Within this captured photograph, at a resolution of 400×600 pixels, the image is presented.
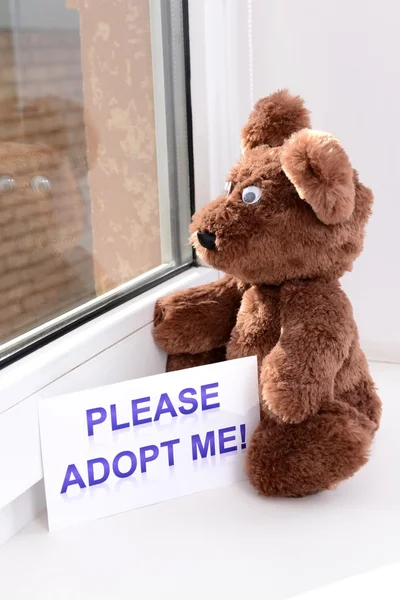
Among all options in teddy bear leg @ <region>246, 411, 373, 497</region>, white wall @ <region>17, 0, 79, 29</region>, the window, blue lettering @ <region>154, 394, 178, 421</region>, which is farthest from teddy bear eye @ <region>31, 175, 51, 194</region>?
teddy bear leg @ <region>246, 411, 373, 497</region>

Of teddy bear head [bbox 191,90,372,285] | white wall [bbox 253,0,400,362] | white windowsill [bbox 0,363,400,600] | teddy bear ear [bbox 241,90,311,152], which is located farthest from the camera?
white wall [bbox 253,0,400,362]

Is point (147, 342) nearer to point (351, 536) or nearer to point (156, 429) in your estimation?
point (156, 429)

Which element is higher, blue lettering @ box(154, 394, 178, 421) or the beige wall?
the beige wall

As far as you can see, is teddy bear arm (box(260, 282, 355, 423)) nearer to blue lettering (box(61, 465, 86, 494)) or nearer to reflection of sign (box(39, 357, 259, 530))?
reflection of sign (box(39, 357, 259, 530))

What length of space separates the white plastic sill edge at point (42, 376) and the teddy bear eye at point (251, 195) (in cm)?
21

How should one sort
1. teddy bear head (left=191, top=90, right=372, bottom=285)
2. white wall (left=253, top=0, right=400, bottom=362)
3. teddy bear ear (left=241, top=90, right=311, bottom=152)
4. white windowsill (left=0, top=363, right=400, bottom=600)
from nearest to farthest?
white windowsill (left=0, top=363, right=400, bottom=600), teddy bear head (left=191, top=90, right=372, bottom=285), teddy bear ear (left=241, top=90, right=311, bottom=152), white wall (left=253, top=0, right=400, bottom=362)

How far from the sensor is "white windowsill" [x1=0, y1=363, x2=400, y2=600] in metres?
0.74

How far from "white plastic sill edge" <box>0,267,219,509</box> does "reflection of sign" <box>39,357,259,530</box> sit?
0.06 ft

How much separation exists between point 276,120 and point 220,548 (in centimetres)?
50

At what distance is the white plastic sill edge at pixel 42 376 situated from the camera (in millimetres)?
803

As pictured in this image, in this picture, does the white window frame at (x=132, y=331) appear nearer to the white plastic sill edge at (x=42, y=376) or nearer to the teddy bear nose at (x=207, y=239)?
the white plastic sill edge at (x=42, y=376)

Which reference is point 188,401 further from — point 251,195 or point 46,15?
point 46,15

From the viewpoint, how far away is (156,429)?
888 mm

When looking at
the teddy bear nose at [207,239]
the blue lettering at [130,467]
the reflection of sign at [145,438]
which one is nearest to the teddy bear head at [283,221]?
the teddy bear nose at [207,239]
